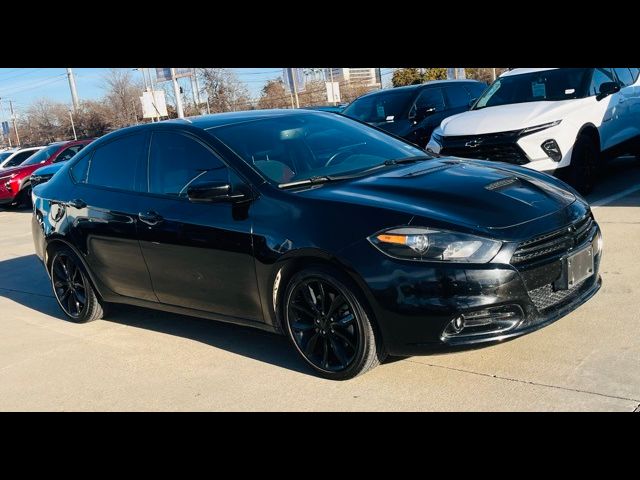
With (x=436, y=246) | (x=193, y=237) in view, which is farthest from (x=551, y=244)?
(x=193, y=237)

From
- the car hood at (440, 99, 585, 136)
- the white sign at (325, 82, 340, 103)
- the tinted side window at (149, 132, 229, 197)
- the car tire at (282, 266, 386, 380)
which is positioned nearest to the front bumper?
the car tire at (282, 266, 386, 380)

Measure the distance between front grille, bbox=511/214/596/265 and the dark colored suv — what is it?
7078mm

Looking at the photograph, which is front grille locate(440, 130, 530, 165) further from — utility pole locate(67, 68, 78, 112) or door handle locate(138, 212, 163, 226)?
utility pole locate(67, 68, 78, 112)

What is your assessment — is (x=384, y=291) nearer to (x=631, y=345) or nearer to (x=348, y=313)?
(x=348, y=313)

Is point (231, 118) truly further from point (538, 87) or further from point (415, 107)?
point (415, 107)

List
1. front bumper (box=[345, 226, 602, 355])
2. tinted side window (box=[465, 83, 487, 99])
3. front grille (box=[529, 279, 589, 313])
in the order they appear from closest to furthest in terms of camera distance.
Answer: front bumper (box=[345, 226, 602, 355]) < front grille (box=[529, 279, 589, 313]) < tinted side window (box=[465, 83, 487, 99])

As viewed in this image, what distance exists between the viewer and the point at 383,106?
1172cm

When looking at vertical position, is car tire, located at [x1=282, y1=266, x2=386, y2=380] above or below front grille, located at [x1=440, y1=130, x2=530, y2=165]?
below

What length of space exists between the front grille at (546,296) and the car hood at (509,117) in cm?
456

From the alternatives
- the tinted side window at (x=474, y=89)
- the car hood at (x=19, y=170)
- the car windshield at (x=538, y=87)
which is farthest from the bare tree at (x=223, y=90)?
the car windshield at (x=538, y=87)

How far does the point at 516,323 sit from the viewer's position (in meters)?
3.66

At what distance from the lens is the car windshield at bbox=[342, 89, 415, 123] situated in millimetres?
11469

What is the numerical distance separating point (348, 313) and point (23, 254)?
7.55m

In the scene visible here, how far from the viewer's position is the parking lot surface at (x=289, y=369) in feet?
12.1
